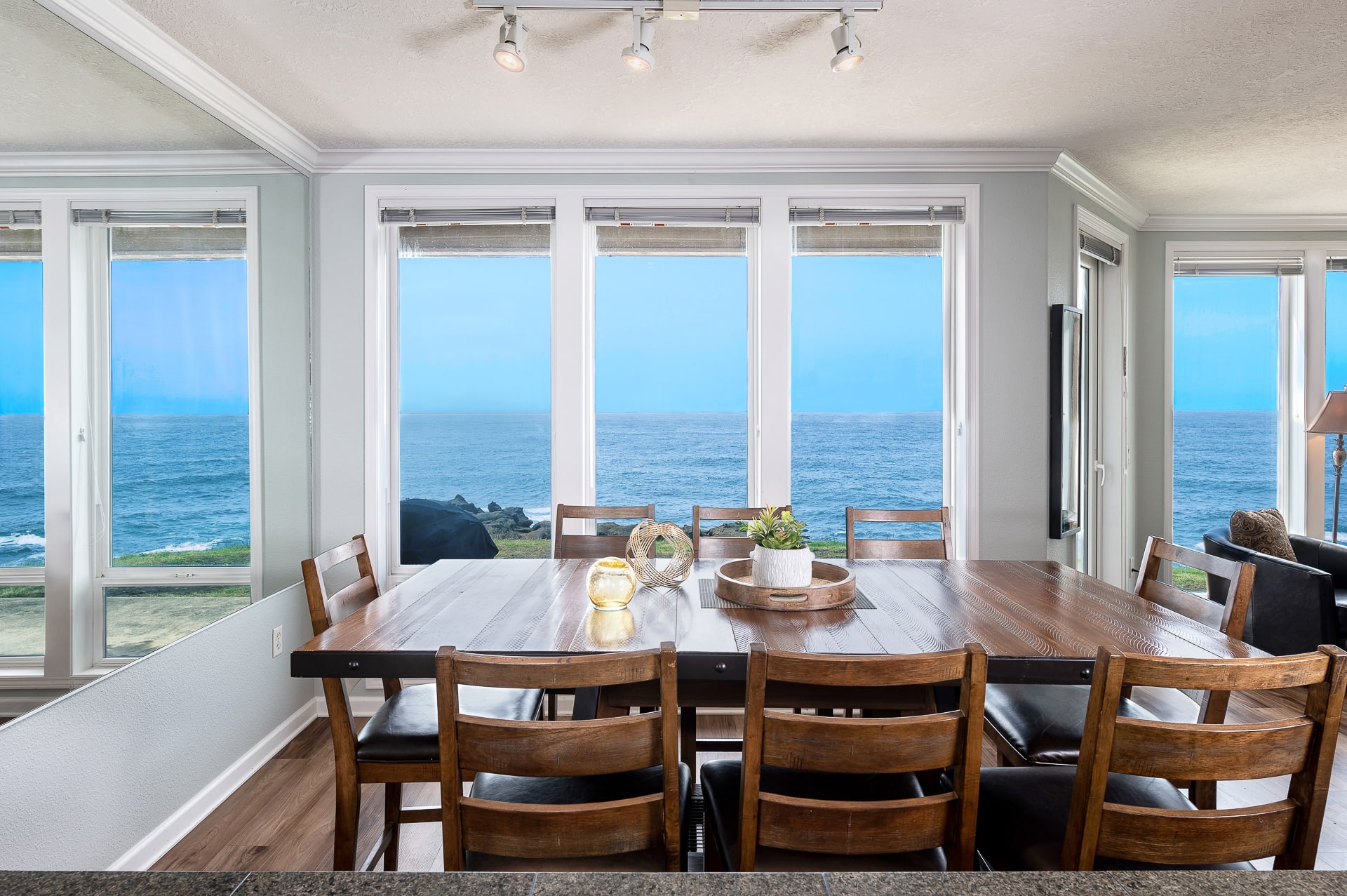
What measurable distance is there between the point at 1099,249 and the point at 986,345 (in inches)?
46.7

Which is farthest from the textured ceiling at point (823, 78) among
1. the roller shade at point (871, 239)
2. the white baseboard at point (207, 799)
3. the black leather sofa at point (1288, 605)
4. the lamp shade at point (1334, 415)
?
the white baseboard at point (207, 799)

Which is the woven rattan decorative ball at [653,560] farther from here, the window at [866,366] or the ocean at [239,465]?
the window at [866,366]

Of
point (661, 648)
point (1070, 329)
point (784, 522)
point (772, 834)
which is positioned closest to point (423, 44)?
point (784, 522)

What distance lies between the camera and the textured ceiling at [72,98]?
167 centimetres

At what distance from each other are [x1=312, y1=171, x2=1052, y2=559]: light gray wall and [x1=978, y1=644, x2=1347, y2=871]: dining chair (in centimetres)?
227

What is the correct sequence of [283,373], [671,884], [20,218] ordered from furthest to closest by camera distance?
1. [283,373]
2. [20,218]
3. [671,884]

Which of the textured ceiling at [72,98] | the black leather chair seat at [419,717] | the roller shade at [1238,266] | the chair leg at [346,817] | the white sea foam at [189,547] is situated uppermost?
the roller shade at [1238,266]

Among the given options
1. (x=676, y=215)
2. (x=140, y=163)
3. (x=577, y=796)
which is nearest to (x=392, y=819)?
(x=577, y=796)

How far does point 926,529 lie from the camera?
13.8ft

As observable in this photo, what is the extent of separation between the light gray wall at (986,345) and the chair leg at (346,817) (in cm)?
183

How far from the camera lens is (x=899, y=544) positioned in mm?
2789

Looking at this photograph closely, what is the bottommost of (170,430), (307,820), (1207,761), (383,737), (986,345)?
(307,820)

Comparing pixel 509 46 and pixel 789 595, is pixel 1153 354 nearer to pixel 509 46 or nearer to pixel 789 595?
pixel 789 595

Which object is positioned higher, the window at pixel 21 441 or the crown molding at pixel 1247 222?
the crown molding at pixel 1247 222
